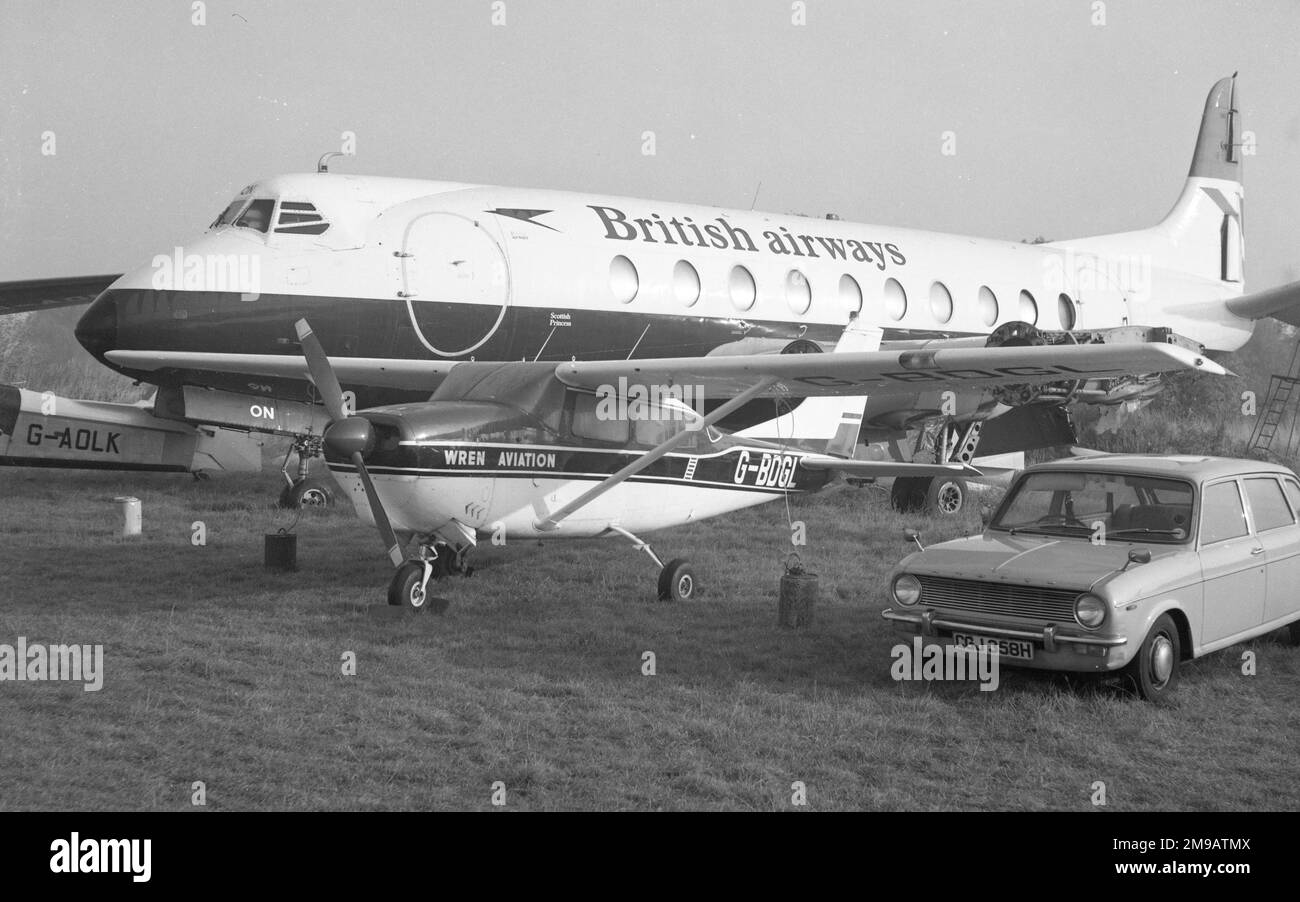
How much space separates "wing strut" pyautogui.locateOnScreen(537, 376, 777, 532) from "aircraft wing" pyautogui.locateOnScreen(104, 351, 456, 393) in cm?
259

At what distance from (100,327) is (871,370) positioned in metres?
8.46

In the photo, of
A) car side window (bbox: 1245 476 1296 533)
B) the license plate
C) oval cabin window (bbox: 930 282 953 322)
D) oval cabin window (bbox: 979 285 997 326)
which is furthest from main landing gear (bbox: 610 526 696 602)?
oval cabin window (bbox: 979 285 997 326)

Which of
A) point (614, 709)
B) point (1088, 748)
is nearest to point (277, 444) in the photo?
point (614, 709)

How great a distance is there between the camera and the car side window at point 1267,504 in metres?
8.02

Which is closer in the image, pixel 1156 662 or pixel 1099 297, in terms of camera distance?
pixel 1156 662

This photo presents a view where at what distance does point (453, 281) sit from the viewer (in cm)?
1353

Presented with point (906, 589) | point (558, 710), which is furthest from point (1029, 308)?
point (558, 710)

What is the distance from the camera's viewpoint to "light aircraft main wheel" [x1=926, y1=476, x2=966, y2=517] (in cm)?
1659

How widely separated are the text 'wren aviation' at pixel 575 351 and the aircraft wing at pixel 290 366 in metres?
0.03

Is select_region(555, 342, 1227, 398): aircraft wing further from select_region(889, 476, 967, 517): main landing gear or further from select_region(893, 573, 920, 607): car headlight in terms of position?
select_region(889, 476, 967, 517): main landing gear

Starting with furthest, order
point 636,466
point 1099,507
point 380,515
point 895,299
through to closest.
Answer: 1. point 895,299
2. point 636,466
3. point 380,515
4. point 1099,507

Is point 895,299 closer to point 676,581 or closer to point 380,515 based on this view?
point 676,581

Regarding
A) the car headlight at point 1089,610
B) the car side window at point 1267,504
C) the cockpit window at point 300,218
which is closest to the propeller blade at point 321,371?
the cockpit window at point 300,218

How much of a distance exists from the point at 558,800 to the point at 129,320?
9539 millimetres
